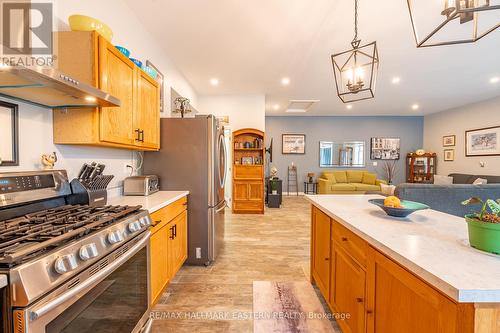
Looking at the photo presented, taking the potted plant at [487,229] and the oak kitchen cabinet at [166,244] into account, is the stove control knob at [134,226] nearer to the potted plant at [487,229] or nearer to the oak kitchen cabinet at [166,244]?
the oak kitchen cabinet at [166,244]

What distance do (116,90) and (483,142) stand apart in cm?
812

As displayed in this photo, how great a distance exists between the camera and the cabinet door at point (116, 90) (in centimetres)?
149

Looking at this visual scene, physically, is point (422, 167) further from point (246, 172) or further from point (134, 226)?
point (134, 226)

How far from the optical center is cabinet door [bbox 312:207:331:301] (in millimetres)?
1765

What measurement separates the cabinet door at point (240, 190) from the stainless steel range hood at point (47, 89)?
12.6ft

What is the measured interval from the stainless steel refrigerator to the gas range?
110cm

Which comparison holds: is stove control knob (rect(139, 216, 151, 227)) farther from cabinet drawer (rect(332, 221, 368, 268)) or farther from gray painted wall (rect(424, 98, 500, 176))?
gray painted wall (rect(424, 98, 500, 176))

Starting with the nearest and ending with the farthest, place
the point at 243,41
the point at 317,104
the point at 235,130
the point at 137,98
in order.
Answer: the point at 137,98
the point at 243,41
the point at 235,130
the point at 317,104

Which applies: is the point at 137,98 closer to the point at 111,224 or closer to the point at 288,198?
the point at 111,224

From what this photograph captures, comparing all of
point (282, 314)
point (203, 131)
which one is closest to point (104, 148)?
point (203, 131)

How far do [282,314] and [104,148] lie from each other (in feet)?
6.90

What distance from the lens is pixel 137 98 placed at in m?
1.96

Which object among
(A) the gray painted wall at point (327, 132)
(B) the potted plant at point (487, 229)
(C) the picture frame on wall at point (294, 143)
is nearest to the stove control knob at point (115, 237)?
(B) the potted plant at point (487, 229)

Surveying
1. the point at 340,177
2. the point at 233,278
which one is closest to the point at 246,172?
the point at 233,278
